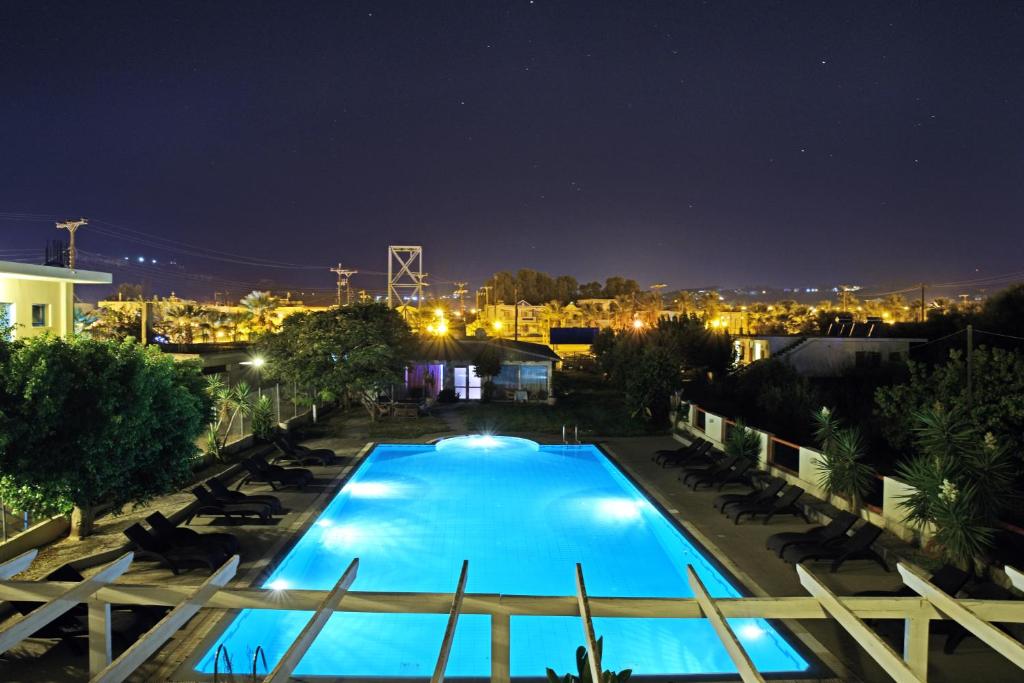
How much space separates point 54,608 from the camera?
13.9 feet

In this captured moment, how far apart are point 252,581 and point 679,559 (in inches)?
262

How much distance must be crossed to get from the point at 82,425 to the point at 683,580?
9.10 m

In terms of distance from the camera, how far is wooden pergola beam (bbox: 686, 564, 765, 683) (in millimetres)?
3334

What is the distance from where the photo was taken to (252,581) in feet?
28.0

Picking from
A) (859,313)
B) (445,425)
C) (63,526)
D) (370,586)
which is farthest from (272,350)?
(859,313)

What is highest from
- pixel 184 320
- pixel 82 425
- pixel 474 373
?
pixel 184 320

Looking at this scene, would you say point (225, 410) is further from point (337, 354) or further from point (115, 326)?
point (115, 326)

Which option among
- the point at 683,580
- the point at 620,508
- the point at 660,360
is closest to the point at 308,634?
the point at 683,580

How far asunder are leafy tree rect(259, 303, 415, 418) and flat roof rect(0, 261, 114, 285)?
578cm

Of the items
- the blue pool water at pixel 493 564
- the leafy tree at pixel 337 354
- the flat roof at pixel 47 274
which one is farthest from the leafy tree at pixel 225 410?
the flat roof at pixel 47 274

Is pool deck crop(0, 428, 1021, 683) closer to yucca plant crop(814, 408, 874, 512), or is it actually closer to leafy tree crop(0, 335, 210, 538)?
yucca plant crop(814, 408, 874, 512)

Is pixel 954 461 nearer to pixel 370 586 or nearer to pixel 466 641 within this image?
pixel 466 641

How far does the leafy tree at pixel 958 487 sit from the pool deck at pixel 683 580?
1.01 m

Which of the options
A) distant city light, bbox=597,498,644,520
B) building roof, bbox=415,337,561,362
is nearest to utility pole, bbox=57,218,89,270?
building roof, bbox=415,337,561,362
